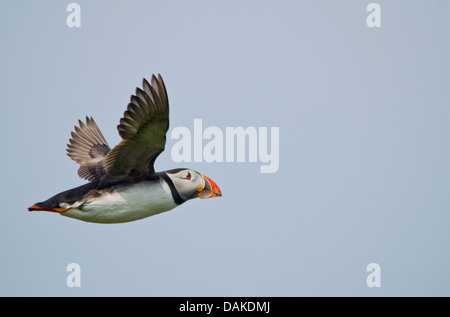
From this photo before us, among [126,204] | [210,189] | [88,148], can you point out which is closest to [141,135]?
[126,204]

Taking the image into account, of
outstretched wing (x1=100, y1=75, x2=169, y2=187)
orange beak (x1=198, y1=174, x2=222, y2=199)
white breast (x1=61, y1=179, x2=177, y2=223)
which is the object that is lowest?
white breast (x1=61, y1=179, x2=177, y2=223)

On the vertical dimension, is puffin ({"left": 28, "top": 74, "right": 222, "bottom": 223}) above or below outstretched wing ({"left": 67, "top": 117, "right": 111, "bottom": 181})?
below

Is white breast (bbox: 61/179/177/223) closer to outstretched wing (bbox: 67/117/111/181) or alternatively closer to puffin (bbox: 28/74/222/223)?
puffin (bbox: 28/74/222/223)

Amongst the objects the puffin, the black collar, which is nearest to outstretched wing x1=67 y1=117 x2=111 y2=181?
the puffin

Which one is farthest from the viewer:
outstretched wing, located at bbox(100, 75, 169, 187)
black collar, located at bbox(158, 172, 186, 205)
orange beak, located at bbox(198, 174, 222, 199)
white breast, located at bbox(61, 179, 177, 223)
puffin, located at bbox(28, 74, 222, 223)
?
orange beak, located at bbox(198, 174, 222, 199)

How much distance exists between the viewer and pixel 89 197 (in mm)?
7398

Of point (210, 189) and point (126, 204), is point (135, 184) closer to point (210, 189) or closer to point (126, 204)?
point (126, 204)

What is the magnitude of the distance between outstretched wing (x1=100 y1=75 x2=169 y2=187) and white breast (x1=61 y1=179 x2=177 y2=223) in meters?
0.14

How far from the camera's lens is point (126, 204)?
7.38m

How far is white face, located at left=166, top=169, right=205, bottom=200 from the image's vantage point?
763 cm

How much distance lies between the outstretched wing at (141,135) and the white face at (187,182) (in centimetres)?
30

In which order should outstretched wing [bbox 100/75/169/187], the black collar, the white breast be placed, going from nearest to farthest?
outstretched wing [bbox 100/75/169/187] → the white breast → the black collar

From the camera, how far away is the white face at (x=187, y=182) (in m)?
7.63

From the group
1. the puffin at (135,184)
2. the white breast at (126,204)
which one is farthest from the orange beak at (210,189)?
the white breast at (126,204)
